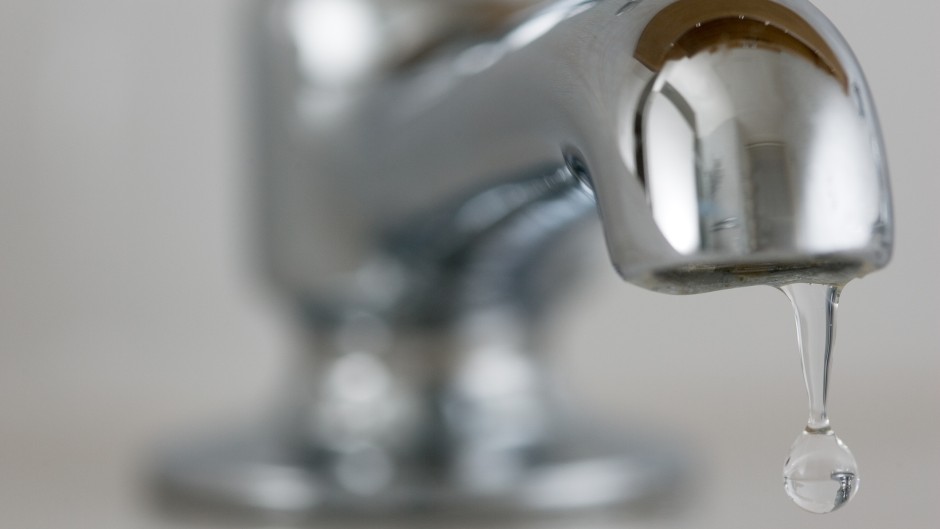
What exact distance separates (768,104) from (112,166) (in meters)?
0.76

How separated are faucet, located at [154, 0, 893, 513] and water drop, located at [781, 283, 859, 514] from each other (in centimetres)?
3

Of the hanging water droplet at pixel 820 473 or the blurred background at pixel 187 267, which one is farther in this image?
the blurred background at pixel 187 267

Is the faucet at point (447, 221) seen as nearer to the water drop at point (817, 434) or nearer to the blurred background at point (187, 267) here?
the water drop at point (817, 434)

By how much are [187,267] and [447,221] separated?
49 centimetres

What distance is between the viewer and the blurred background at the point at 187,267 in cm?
92

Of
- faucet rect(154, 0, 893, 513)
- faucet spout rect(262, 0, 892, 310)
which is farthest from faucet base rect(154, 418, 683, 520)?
faucet spout rect(262, 0, 892, 310)

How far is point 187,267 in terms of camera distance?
958 millimetres

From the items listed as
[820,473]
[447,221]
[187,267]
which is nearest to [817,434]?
[820,473]

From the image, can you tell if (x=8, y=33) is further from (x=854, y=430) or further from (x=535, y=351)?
(x=854, y=430)

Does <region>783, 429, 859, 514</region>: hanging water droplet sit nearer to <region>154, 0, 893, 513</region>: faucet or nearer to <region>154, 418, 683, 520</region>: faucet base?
<region>154, 0, 893, 513</region>: faucet

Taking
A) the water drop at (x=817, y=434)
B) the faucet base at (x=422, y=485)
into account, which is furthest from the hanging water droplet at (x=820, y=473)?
the faucet base at (x=422, y=485)

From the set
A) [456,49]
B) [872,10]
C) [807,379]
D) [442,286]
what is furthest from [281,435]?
[872,10]

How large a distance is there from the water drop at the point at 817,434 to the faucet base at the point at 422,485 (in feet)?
0.75

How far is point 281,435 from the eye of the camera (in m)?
0.64
